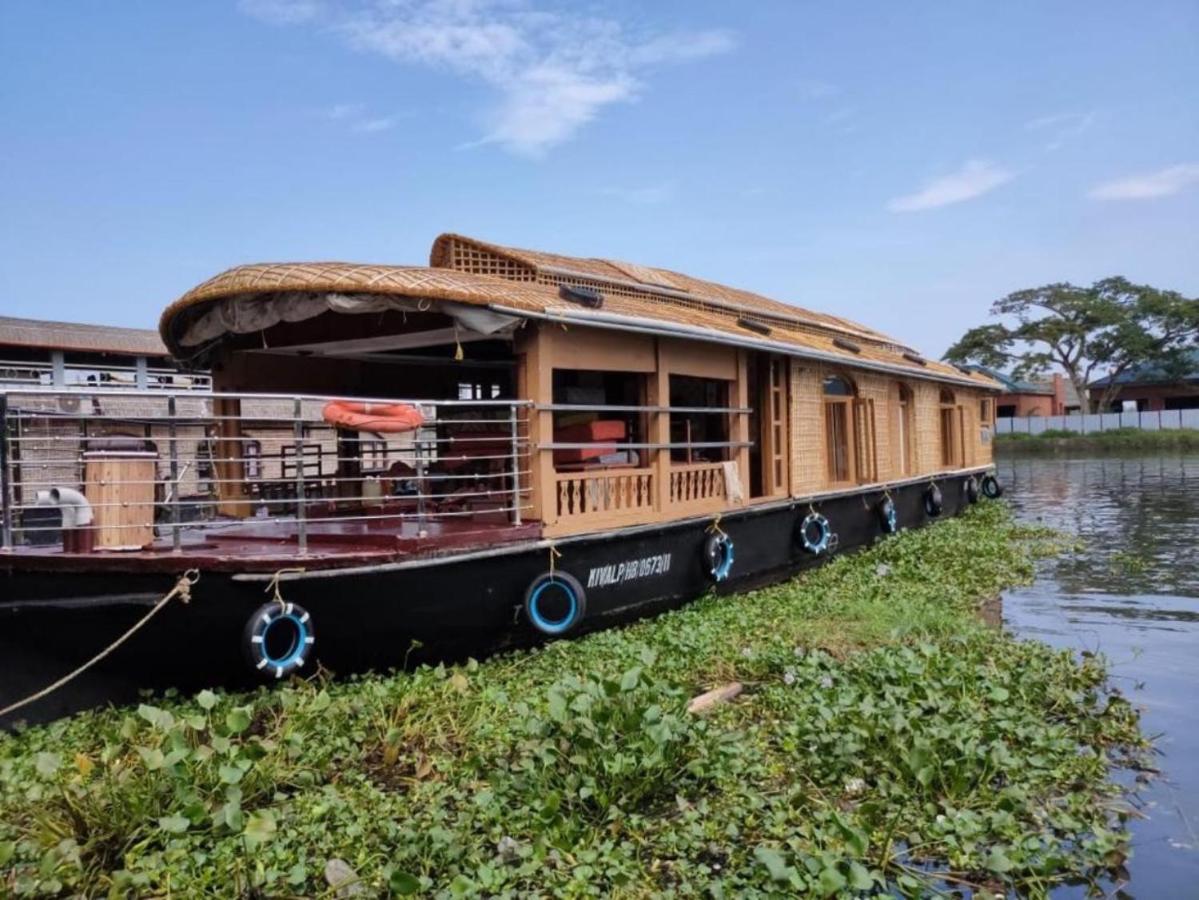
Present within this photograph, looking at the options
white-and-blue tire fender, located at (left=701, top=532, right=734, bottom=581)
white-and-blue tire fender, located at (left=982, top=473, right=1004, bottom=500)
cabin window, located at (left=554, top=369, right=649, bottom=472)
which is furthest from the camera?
white-and-blue tire fender, located at (left=982, top=473, right=1004, bottom=500)

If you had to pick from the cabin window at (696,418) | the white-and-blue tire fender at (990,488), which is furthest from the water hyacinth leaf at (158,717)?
the white-and-blue tire fender at (990,488)

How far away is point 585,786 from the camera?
3717 millimetres

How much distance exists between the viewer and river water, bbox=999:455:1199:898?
377 centimetres

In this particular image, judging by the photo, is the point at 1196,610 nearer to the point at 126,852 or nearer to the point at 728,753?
the point at 728,753

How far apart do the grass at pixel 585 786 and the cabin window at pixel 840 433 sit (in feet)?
18.3

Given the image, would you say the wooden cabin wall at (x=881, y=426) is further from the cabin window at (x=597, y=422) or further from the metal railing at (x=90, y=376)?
the metal railing at (x=90, y=376)

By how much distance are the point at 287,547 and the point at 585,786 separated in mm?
2382

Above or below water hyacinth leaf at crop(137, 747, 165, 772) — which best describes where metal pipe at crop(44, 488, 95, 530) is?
above

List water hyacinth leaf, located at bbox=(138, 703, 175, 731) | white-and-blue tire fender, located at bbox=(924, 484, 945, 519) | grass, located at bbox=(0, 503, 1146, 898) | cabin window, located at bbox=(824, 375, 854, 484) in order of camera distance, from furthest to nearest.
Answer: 1. white-and-blue tire fender, located at bbox=(924, 484, 945, 519)
2. cabin window, located at bbox=(824, 375, 854, 484)
3. water hyacinth leaf, located at bbox=(138, 703, 175, 731)
4. grass, located at bbox=(0, 503, 1146, 898)

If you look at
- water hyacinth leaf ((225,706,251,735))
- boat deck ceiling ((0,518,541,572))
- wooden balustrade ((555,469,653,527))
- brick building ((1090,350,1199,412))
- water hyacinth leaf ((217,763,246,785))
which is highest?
brick building ((1090,350,1199,412))

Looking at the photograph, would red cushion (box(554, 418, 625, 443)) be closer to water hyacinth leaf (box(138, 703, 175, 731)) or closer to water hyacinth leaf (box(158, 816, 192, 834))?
water hyacinth leaf (box(138, 703, 175, 731))

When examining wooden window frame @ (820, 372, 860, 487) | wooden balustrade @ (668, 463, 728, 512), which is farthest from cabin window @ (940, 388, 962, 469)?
wooden balustrade @ (668, 463, 728, 512)

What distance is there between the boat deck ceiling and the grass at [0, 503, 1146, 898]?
652 millimetres

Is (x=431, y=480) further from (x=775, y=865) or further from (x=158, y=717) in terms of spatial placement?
(x=775, y=865)
